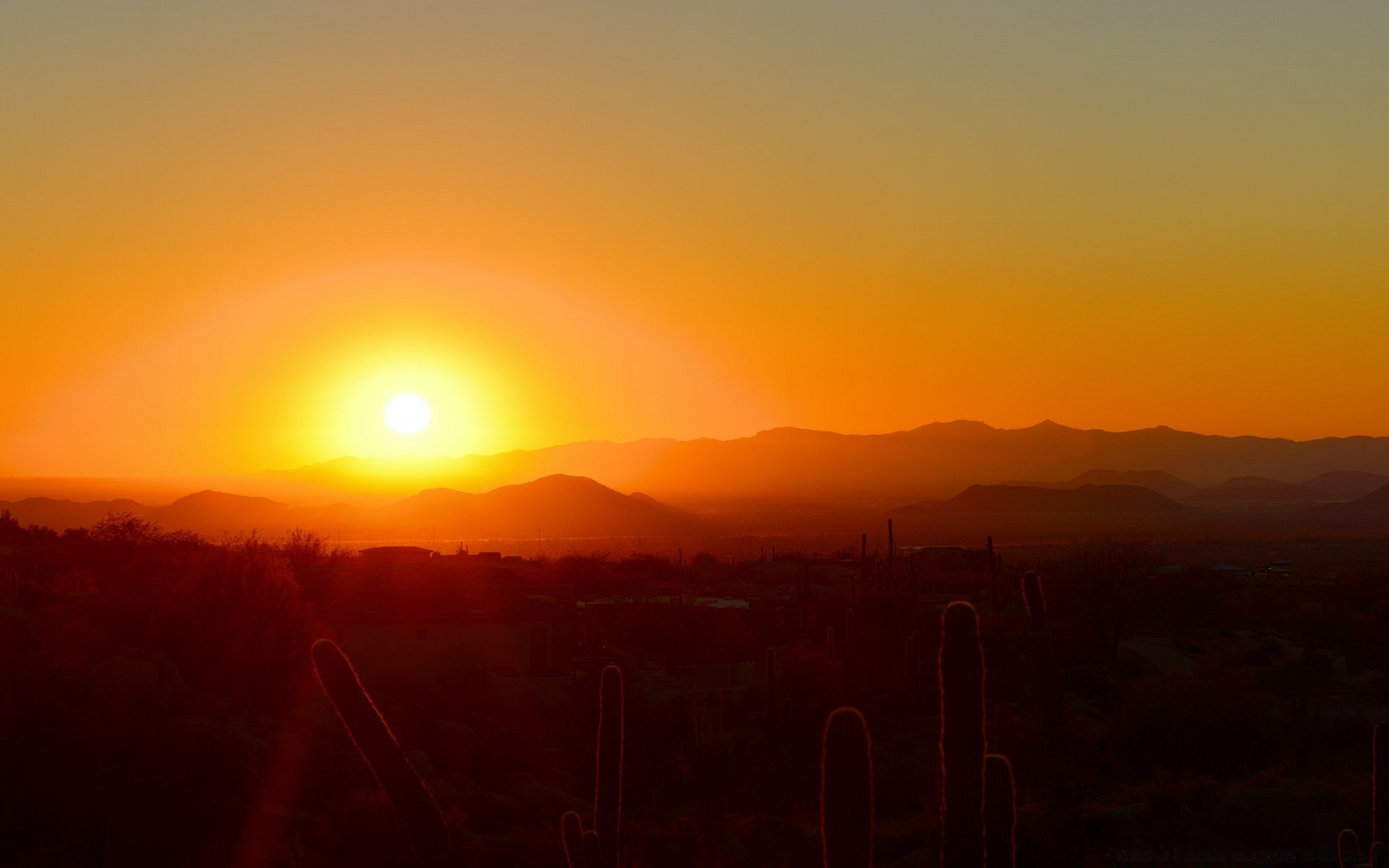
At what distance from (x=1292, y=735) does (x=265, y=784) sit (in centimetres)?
2532

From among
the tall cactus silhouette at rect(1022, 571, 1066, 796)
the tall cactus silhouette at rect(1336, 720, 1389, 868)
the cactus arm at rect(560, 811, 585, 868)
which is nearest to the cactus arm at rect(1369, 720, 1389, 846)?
the tall cactus silhouette at rect(1336, 720, 1389, 868)

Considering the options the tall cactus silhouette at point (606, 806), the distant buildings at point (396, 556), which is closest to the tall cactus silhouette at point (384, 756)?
the tall cactus silhouette at point (606, 806)

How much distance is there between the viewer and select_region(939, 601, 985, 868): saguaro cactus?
9.06 meters

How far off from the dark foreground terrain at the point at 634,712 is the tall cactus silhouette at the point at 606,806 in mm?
6640

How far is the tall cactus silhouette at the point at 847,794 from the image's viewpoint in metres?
9.03

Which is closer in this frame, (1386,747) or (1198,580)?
(1386,747)

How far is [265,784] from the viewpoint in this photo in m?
22.7

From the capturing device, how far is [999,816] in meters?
10.4

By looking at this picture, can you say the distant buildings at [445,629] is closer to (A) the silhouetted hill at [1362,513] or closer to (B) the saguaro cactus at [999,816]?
(B) the saguaro cactus at [999,816]

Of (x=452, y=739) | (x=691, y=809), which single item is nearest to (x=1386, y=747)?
(x=691, y=809)

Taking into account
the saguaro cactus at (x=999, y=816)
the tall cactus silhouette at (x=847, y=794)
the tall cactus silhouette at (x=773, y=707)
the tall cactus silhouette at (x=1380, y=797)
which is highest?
the tall cactus silhouette at (x=847, y=794)

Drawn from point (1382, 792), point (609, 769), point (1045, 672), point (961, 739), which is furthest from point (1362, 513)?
point (961, 739)

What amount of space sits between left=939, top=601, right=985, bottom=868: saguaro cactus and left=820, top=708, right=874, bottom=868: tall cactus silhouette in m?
0.61

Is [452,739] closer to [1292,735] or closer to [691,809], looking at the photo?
[691,809]
